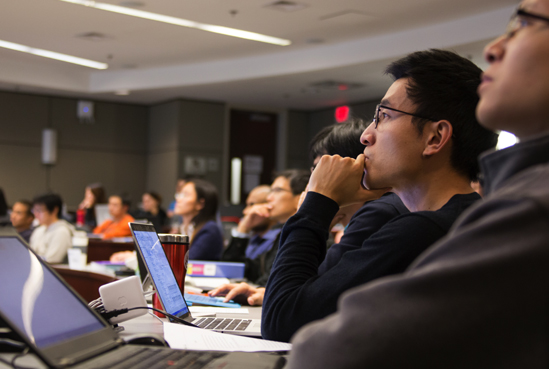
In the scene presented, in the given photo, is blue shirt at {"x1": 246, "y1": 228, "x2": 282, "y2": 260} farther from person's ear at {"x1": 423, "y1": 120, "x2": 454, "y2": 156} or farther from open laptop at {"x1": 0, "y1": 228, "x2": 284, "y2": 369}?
open laptop at {"x1": 0, "y1": 228, "x2": 284, "y2": 369}

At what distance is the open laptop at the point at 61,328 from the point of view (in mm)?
789

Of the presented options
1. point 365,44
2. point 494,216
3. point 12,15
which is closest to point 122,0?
point 12,15

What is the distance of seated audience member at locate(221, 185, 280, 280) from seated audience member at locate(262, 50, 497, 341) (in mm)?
1578

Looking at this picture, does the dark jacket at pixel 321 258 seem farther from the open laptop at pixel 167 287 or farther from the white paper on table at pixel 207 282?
the white paper on table at pixel 207 282

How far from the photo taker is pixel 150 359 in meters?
0.86

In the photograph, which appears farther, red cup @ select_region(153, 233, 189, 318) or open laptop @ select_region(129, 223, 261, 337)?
red cup @ select_region(153, 233, 189, 318)

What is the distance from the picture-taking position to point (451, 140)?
1.28m

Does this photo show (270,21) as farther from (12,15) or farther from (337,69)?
(12,15)

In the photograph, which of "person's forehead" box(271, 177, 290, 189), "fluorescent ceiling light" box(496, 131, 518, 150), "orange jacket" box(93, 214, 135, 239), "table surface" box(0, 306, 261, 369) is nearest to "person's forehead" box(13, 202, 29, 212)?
"orange jacket" box(93, 214, 135, 239)

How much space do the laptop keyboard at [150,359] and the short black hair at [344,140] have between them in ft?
3.38

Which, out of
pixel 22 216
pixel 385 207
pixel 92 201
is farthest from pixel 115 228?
pixel 385 207

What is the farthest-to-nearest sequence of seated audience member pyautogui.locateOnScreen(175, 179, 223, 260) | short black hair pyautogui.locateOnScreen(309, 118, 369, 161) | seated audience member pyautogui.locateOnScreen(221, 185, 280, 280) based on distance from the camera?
seated audience member pyautogui.locateOnScreen(175, 179, 223, 260) < seated audience member pyautogui.locateOnScreen(221, 185, 280, 280) < short black hair pyautogui.locateOnScreen(309, 118, 369, 161)

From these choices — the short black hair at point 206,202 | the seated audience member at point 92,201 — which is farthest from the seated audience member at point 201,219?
the seated audience member at point 92,201

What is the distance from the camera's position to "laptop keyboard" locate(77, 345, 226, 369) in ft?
2.66
